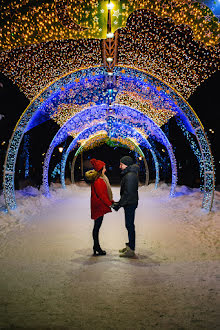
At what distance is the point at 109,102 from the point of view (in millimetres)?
15453

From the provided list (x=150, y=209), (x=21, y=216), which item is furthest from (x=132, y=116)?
(x=21, y=216)

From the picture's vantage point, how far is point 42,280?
4781 mm

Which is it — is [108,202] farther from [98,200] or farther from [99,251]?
Answer: [99,251]

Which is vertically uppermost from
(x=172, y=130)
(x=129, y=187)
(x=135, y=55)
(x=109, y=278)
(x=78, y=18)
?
(x=135, y=55)

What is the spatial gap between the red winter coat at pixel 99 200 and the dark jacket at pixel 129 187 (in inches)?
10.8

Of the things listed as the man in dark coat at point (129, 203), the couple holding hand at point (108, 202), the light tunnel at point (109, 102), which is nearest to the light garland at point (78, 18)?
the light tunnel at point (109, 102)

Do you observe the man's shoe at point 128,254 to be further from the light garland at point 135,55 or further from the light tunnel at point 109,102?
the light tunnel at point 109,102

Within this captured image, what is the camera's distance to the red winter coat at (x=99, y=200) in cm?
612

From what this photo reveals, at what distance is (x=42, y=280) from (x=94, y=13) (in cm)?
526

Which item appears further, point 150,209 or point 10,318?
point 150,209

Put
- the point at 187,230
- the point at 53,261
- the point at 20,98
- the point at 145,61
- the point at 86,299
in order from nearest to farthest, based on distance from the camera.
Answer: the point at 86,299
the point at 53,261
the point at 187,230
the point at 145,61
the point at 20,98

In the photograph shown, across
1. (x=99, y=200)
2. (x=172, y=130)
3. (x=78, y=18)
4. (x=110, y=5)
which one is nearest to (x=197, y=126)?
(x=110, y=5)

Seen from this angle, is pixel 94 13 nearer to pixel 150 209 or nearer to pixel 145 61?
pixel 145 61

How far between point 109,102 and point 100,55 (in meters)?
5.92
